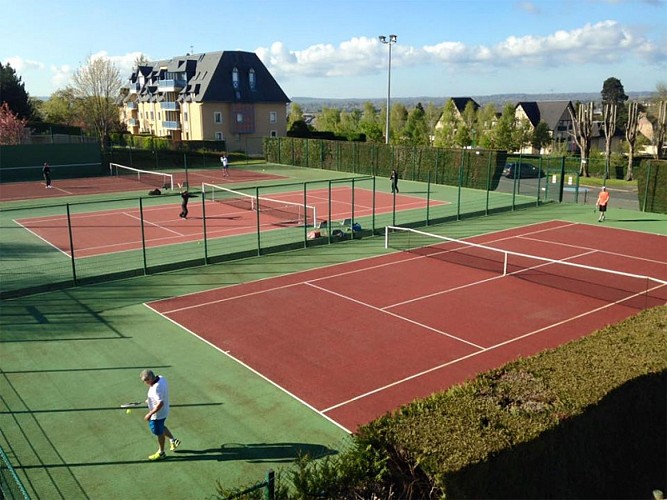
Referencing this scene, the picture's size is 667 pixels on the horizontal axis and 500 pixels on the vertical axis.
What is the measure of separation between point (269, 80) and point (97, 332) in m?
60.8

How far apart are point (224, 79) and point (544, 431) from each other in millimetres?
65893

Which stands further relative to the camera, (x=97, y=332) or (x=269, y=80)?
(x=269, y=80)

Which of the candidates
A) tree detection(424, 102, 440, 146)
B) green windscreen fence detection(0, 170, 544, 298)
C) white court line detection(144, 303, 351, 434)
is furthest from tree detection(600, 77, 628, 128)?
white court line detection(144, 303, 351, 434)

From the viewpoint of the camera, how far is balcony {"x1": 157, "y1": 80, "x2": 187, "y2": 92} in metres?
71.8

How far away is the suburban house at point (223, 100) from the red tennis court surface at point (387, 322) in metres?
49.9

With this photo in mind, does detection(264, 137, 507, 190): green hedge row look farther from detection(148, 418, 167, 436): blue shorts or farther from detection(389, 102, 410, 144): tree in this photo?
detection(389, 102, 410, 144): tree

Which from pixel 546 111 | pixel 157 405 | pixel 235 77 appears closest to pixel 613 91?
pixel 546 111

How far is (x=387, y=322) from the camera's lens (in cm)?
1443

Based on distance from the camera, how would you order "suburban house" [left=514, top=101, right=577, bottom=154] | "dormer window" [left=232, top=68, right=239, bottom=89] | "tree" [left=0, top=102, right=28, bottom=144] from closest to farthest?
1. "tree" [left=0, top=102, right=28, bottom=144]
2. "dormer window" [left=232, top=68, right=239, bottom=89]
3. "suburban house" [left=514, top=101, right=577, bottom=154]

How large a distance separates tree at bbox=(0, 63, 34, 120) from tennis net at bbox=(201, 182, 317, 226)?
38.0 metres

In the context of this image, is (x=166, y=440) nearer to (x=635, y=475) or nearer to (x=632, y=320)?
(x=635, y=475)

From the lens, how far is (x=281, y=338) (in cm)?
1345

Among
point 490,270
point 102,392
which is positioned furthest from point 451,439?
point 490,270

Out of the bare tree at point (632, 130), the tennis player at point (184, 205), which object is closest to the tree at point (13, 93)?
the tennis player at point (184, 205)
